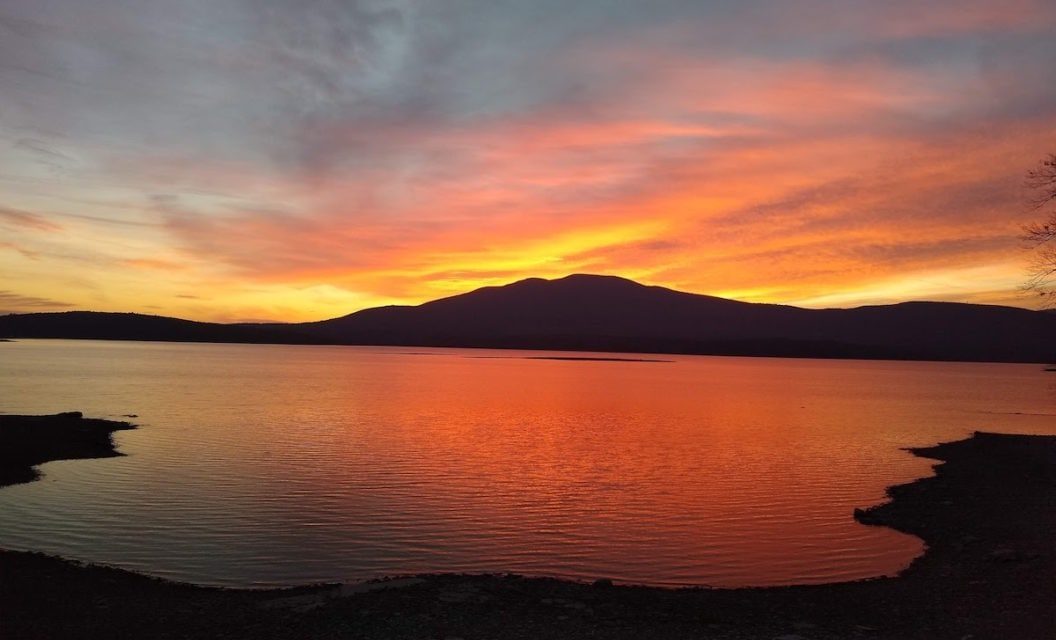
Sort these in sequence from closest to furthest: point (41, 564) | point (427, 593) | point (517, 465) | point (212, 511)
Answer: point (427, 593) → point (41, 564) → point (212, 511) → point (517, 465)

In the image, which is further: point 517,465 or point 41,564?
point 517,465

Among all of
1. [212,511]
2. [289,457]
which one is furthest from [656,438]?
[212,511]

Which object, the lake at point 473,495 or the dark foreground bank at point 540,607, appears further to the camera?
the lake at point 473,495

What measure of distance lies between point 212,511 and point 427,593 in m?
12.3

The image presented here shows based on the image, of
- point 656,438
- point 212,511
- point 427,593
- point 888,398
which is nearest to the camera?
point 427,593

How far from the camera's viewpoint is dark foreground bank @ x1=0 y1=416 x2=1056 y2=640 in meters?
13.0

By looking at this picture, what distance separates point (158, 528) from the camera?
21719mm

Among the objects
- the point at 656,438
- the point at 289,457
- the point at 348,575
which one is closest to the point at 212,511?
the point at 348,575

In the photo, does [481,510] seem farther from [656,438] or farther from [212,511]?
[656,438]

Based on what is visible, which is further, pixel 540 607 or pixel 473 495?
pixel 473 495

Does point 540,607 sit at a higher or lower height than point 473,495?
higher

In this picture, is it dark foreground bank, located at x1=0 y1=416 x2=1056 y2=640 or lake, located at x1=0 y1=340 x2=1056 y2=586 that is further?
lake, located at x1=0 y1=340 x2=1056 y2=586

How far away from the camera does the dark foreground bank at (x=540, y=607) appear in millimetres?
13008

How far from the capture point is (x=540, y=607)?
14.2 m
